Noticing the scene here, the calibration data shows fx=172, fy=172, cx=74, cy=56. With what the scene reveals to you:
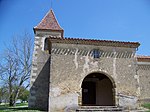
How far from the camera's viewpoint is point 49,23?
60.2ft

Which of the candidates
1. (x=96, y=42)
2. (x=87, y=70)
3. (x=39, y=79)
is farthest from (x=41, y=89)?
(x=96, y=42)

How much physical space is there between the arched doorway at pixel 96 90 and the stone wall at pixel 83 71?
297 centimetres

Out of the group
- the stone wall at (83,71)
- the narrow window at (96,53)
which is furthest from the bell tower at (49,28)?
the narrow window at (96,53)

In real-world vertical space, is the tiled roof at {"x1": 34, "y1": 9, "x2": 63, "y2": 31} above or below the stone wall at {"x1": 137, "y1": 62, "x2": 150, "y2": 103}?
above

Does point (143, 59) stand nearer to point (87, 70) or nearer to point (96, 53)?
point (96, 53)

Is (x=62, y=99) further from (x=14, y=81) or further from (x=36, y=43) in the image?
(x=14, y=81)

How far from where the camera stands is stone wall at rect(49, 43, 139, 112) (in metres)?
10.9

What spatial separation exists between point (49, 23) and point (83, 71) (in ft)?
28.9

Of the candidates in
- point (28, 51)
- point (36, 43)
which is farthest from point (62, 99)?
point (28, 51)

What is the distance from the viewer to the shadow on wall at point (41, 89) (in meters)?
14.7

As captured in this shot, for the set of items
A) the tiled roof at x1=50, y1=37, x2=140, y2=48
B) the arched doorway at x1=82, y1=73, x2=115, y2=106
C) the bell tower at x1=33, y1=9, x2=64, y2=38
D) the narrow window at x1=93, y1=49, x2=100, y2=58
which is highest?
the bell tower at x1=33, y1=9, x2=64, y2=38

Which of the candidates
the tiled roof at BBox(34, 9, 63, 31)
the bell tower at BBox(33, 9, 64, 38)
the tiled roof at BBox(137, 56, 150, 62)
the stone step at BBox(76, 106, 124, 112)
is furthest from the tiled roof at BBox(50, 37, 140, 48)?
the tiled roof at BBox(34, 9, 63, 31)

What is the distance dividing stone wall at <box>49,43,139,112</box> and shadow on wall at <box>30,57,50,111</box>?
427cm

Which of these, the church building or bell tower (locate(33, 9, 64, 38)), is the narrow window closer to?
the church building
